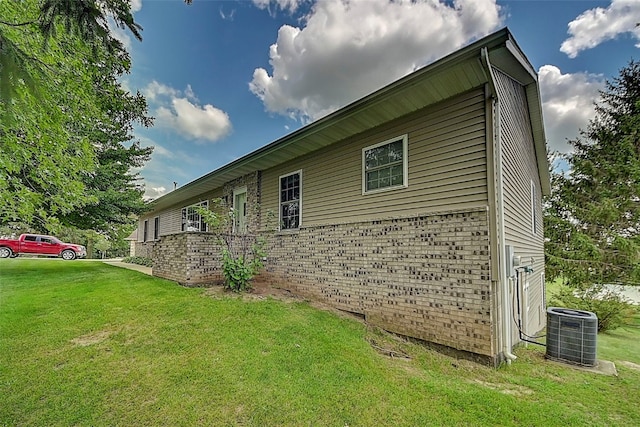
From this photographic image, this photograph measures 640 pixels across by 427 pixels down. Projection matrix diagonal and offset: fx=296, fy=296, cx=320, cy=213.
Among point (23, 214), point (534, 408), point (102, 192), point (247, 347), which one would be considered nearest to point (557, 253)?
point (534, 408)

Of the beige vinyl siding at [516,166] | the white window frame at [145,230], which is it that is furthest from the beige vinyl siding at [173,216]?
the beige vinyl siding at [516,166]

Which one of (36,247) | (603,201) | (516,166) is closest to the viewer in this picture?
(516,166)

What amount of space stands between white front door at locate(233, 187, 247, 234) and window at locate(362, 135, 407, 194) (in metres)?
5.44

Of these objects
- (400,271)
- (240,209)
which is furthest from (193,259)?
(400,271)

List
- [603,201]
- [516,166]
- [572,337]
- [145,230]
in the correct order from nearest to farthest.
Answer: [572,337] → [516,166] → [603,201] → [145,230]

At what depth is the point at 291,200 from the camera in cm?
849

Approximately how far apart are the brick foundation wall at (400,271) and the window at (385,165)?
2.62ft

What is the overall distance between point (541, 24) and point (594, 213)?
9.93 m

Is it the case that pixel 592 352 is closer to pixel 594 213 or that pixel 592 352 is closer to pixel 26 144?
pixel 26 144

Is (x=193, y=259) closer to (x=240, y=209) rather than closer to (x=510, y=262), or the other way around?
(x=240, y=209)

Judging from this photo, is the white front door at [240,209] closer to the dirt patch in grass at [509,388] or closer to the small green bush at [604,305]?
the dirt patch in grass at [509,388]

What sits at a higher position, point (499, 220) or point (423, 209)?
point (423, 209)

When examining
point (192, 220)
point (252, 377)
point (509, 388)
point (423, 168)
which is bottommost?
point (509, 388)

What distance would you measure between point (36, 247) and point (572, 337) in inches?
953
